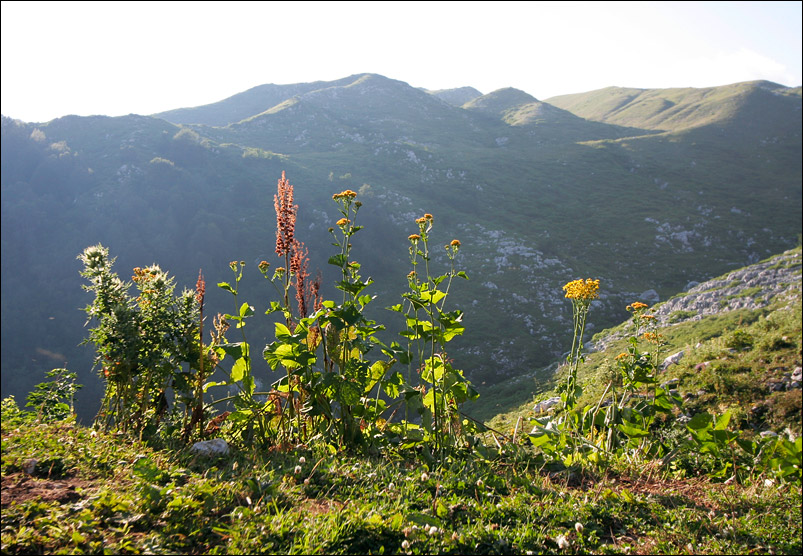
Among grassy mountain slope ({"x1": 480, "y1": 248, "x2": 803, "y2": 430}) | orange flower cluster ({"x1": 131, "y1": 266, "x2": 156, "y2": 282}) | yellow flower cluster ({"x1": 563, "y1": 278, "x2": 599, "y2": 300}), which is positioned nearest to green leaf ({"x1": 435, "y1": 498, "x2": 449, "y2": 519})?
grassy mountain slope ({"x1": 480, "y1": 248, "x2": 803, "y2": 430})

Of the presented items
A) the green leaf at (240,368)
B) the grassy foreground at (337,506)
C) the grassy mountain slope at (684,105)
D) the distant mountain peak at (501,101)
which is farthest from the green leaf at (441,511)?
the distant mountain peak at (501,101)

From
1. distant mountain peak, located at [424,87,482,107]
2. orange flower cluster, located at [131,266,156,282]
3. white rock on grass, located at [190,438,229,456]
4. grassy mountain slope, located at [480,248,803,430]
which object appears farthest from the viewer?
distant mountain peak, located at [424,87,482,107]

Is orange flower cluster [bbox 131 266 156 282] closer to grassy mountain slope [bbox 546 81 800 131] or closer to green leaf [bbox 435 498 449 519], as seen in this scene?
green leaf [bbox 435 498 449 519]

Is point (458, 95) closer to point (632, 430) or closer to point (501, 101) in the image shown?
point (501, 101)

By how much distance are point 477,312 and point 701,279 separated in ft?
77.6

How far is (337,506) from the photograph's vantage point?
310 centimetres

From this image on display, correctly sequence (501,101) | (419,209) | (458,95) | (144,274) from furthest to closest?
(458,95), (501,101), (419,209), (144,274)

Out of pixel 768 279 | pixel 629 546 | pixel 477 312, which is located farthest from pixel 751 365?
Answer: pixel 477 312

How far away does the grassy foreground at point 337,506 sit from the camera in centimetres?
263

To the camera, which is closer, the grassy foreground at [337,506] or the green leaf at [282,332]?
the grassy foreground at [337,506]

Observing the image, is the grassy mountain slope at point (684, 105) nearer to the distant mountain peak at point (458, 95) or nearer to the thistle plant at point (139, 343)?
the distant mountain peak at point (458, 95)

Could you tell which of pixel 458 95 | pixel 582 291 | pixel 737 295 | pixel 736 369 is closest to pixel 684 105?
pixel 458 95

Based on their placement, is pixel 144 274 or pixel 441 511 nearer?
pixel 441 511

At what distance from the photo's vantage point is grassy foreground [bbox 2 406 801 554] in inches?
104
